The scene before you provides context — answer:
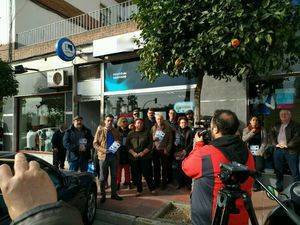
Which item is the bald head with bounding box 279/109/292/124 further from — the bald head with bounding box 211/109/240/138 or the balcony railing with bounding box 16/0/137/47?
the balcony railing with bounding box 16/0/137/47

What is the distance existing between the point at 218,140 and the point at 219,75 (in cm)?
521

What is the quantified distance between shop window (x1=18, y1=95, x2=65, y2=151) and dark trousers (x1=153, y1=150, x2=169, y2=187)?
6.64 m

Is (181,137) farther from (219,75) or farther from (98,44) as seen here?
(98,44)

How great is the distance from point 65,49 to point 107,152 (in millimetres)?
5975

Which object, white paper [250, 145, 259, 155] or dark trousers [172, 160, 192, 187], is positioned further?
dark trousers [172, 160, 192, 187]

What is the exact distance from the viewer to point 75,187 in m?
6.27

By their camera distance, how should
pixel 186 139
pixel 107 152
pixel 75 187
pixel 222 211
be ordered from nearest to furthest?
pixel 222 211
pixel 75 187
pixel 107 152
pixel 186 139

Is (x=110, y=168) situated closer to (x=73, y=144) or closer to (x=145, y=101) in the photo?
(x=73, y=144)

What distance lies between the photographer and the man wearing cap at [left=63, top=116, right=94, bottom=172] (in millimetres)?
9664

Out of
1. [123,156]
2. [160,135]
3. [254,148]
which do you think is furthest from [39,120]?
[254,148]

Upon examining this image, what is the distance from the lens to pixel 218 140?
10.9 ft

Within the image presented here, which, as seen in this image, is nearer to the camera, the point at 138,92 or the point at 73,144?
the point at 73,144

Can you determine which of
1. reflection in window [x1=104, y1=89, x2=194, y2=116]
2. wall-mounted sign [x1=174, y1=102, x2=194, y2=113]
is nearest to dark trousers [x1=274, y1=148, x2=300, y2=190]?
wall-mounted sign [x1=174, y1=102, x2=194, y2=113]

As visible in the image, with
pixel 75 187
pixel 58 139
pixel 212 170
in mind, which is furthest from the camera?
pixel 58 139
